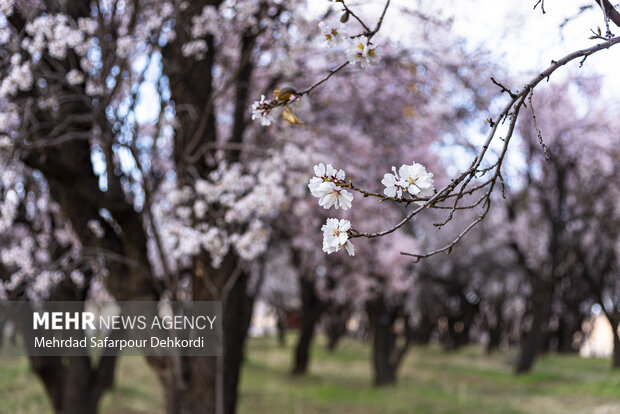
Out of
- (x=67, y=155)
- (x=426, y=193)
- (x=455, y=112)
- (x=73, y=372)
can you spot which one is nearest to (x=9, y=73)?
(x=67, y=155)

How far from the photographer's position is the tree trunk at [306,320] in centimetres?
1625

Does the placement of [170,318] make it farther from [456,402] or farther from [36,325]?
[456,402]

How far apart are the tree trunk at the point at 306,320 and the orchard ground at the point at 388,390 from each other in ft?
1.45

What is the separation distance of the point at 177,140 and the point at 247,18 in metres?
1.49

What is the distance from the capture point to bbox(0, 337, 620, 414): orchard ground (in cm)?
972

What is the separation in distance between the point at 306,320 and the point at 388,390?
10.4 feet

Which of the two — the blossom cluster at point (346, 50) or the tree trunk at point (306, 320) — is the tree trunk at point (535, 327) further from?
the blossom cluster at point (346, 50)

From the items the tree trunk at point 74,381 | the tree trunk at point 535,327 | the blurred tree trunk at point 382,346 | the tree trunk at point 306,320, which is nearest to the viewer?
the tree trunk at point 74,381

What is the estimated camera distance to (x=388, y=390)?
14.1 meters

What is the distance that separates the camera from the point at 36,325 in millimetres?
8836

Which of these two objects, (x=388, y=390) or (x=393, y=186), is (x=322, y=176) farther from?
(x=388, y=390)

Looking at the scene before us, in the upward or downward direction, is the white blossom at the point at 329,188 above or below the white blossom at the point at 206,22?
below

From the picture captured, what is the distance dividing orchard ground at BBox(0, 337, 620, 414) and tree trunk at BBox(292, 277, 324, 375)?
44 centimetres

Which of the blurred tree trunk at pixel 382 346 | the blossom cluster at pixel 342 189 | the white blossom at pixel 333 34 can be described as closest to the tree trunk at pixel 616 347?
the white blossom at pixel 333 34
